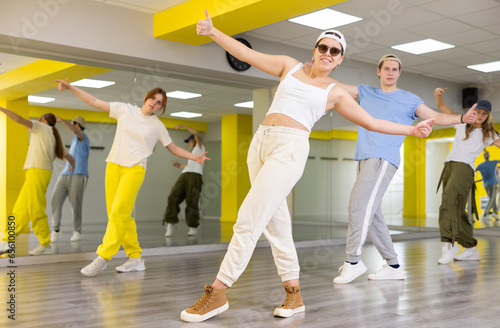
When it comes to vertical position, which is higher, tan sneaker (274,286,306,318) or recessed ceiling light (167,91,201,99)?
recessed ceiling light (167,91,201,99)

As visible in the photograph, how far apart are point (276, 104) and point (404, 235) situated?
6.62 meters

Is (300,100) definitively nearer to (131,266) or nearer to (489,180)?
(131,266)

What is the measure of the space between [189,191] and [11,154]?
7.05 feet

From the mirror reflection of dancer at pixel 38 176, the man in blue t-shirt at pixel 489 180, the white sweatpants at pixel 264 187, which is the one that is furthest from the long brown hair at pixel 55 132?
the man in blue t-shirt at pixel 489 180

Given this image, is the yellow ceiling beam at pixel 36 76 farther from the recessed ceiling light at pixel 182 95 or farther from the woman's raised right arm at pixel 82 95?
the woman's raised right arm at pixel 82 95

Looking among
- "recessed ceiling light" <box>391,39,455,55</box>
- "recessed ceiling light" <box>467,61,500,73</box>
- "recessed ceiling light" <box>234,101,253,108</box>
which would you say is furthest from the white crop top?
"recessed ceiling light" <box>467,61,500,73</box>

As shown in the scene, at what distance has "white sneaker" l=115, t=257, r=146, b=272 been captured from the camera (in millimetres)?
4609

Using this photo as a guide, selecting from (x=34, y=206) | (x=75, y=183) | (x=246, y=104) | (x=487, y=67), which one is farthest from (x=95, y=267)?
(x=487, y=67)

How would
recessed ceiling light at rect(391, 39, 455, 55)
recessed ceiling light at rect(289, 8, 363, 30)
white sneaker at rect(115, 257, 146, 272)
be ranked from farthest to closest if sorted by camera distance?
1. recessed ceiling light at rect(391, 39, 455, 55)
2. recessed ceiling light at rect(289, 8, 363, 30)
3. white sneaker at rect(115, 257, 146, 272)

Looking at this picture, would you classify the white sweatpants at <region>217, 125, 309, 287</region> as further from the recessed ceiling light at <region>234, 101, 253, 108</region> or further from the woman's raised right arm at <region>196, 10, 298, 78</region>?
the recessed ceiling light at <region>234, 101, 253, 108</region>

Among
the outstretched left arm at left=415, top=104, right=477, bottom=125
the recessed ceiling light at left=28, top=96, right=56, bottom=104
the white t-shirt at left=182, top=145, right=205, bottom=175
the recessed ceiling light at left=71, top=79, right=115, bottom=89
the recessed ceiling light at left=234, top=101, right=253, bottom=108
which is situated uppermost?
the recessed ceiling light at left=71, top=79, right=115, bottom=89

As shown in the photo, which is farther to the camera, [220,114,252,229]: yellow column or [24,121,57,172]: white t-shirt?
[220,114,252,229]: yellow column

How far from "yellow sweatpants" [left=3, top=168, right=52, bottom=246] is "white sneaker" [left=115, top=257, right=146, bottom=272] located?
111cm

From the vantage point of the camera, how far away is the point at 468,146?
5.56 meters
